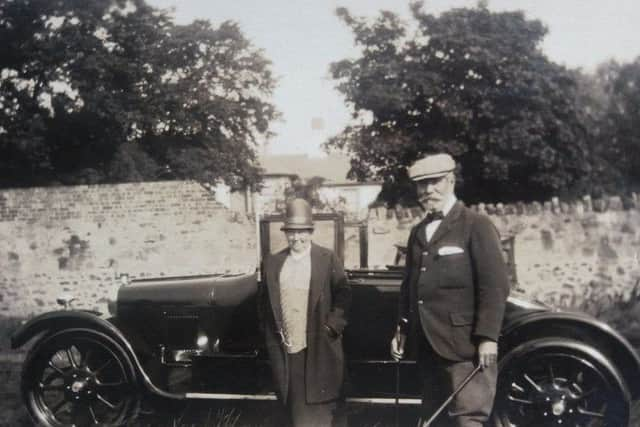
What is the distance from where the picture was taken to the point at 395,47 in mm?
22094

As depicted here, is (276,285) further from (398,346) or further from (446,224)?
(446,224)

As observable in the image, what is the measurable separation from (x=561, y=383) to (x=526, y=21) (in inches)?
780

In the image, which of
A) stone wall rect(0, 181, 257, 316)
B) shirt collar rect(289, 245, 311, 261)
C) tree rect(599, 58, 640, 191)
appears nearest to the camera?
shirt collar rect(289, 245, 311, 261)

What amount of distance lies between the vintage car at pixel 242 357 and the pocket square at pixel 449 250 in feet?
3.60

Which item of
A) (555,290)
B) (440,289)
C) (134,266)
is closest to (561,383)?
(440,289)

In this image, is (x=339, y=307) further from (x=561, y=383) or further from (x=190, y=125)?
(x=190, y=125)

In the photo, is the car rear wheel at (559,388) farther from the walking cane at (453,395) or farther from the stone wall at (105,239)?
the stone wall at (105,239)

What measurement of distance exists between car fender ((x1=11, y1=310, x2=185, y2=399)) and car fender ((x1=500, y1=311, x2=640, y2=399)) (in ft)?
8.17

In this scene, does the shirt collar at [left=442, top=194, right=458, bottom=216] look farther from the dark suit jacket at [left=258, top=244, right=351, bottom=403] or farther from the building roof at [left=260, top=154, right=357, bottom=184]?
the building roof at [left=260, top=154, right=357, bottom=184]

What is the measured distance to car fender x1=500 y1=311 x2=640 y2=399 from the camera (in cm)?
394

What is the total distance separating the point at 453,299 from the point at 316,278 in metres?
0.90

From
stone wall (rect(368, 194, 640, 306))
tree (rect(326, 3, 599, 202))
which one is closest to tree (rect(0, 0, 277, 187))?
tree (rect(326, 3, 599, 202))

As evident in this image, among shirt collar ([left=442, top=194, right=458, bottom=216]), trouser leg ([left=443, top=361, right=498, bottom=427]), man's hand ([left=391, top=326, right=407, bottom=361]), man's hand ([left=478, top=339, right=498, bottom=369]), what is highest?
shirt collar ([left=442, top=194, right=458, bottom=216])

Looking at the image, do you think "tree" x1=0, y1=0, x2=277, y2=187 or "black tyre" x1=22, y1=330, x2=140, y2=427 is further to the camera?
"tree" x1=0, y1=0, x2=277, y2=187
